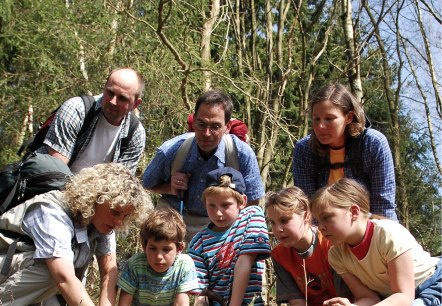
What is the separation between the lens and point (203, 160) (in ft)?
15.7

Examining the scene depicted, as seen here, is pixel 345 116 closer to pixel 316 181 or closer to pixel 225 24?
pixel 316 181

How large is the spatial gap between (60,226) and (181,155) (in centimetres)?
116

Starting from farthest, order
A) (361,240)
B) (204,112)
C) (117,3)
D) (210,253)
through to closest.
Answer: (117,3) < (204,112) < (210,253) < (361,240)

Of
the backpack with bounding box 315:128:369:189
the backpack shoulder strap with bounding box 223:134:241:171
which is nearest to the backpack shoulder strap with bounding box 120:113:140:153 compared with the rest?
the backpack shoulder strap with bounding box 223:134:241:171

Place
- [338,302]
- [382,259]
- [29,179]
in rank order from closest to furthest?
[338,302] < [382,259] < [29,179]

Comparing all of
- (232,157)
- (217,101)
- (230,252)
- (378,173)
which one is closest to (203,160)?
(232,157)

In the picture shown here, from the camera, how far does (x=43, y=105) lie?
9164mm

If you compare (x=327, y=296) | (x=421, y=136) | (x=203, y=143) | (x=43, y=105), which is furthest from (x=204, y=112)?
(x=421, y=136)

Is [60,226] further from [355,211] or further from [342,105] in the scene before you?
[342,105]

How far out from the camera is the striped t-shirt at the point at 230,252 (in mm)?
4352

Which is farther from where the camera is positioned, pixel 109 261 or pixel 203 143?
pixel 203 143

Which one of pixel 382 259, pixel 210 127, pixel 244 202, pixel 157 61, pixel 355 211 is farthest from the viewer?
pixel 157 61

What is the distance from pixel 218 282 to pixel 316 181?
0.89 metres

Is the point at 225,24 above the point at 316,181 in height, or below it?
above
